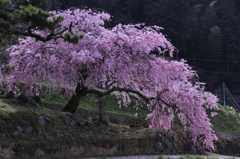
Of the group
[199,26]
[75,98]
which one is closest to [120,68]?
[75,98]

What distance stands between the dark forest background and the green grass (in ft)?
128

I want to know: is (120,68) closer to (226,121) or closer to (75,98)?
(75,98)

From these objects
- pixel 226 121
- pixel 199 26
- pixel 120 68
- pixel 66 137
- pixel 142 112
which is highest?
pixel 199 26

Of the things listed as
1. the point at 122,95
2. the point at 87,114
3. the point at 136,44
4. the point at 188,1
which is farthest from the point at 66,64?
the point at 188,1

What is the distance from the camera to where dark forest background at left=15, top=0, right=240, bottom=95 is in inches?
2849

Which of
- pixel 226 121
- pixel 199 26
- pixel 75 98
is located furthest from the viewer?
pixel 199 26

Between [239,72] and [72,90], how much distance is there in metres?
56.0

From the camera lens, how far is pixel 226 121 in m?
28.4

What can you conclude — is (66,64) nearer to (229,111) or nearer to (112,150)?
(112,150)

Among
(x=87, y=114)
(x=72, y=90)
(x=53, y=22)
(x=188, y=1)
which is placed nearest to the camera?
(x=53, y=22)

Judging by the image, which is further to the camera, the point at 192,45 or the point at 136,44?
the point at 192,45

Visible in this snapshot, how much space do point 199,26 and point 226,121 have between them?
53.3 metres

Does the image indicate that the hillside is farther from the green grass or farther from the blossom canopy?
the green grass

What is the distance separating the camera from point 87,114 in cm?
2097
